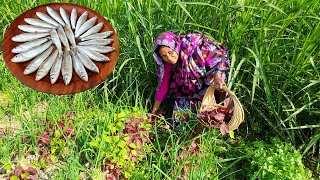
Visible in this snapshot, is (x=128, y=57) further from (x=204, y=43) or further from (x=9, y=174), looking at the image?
(x=9, y=174)

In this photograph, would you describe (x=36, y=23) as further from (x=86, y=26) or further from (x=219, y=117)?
(x=219, y=117)

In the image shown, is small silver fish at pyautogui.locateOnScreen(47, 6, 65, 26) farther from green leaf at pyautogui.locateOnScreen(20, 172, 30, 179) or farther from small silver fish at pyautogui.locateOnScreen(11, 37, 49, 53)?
green leaf at pyautogui.locateOnScreen(20, 172, 30, 179)

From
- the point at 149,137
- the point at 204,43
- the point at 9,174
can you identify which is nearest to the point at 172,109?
the point at 149,137

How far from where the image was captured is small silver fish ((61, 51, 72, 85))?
218cm

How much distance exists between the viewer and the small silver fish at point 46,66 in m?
2.20

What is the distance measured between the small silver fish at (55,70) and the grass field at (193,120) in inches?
12.8

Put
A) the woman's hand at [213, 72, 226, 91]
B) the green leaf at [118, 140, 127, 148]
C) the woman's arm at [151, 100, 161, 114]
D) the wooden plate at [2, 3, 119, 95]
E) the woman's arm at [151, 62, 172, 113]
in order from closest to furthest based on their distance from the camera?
the wooden plate at [2, 3, 119, 95], the green leaf at [118, 140, 127, 148], the woman's hand at [213, 72, 226, 91], the woman's arm at [151, 62, 172, 113], the woman's arm at [151, 100, 161, 114]

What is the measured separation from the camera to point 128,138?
2.35 m

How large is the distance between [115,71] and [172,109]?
51cm

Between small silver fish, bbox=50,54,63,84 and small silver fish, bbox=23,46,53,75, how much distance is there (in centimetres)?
8

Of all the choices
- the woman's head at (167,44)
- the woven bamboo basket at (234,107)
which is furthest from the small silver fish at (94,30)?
the woven bamboo basket at (234,107)

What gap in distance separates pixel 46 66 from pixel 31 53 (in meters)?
0.14

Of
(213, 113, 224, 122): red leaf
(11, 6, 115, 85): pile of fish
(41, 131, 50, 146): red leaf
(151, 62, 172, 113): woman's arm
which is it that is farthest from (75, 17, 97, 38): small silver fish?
(213, 113, 224, 122): red leaf

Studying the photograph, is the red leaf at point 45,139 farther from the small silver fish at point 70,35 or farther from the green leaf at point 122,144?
the small silver fish at point 70,35
